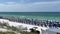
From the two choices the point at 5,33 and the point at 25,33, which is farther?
the point at 25,33

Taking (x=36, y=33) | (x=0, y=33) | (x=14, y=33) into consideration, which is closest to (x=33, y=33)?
(x=36, y=33)

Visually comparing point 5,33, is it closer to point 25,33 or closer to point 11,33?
point 11,33

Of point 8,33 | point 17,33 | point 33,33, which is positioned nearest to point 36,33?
point 33,33

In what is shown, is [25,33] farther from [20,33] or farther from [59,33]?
[59,33]

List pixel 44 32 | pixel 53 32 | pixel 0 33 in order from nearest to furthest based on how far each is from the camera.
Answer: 1. pixel 0 33
2. pixel 53 32
3. pixel 44 32

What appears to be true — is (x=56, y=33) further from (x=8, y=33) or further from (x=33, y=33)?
(x=8, y=33)

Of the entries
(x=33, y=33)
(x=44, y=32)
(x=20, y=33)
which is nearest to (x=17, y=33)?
(x=20, y=33)

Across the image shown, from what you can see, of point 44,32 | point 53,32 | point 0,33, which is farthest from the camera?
point 44,32

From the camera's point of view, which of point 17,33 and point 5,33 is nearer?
point 5,33
